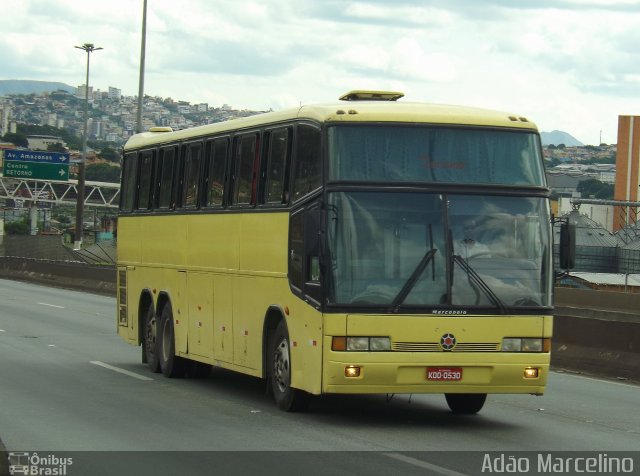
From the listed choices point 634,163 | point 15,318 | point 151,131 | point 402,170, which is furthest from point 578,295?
point 634,163

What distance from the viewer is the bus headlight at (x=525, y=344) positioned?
13.4 m

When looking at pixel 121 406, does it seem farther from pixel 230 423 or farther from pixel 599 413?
pixel 599 413

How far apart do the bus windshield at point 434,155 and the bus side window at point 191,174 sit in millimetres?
4905

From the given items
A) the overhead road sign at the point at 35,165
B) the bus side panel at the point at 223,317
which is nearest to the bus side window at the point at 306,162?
the bus side panel at the point at 223,317

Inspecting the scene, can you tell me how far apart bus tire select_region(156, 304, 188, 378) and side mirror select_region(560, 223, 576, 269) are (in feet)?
22.1

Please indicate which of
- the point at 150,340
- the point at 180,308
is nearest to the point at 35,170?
the point at 150,340

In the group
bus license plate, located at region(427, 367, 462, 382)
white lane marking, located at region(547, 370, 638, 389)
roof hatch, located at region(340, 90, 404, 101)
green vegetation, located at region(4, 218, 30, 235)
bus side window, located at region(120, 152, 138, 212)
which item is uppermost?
roof hatch, located at region(340, 90, 404, 101)

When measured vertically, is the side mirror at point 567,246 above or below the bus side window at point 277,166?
below

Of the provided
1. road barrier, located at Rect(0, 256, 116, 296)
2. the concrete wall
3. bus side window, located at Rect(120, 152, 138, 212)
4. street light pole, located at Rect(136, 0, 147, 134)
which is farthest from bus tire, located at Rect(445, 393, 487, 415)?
road barrier, located at Rect(0, 256, 116, 296)

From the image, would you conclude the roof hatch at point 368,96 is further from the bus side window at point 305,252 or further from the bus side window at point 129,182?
the bus side window at point 129,182

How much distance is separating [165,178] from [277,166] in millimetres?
4959

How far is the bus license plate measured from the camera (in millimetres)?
13195

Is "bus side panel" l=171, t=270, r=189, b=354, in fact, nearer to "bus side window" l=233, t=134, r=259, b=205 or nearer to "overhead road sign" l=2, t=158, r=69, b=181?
"bus side window" l=233, t=134, r=259, b=205

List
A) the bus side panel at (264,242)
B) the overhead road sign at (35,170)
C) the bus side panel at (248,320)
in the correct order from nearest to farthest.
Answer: the bus side panel at (264,242), the bus side panel at (248,320), the overhead road sign at (35,170)
